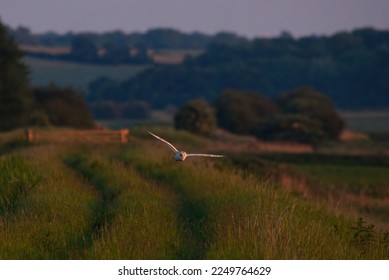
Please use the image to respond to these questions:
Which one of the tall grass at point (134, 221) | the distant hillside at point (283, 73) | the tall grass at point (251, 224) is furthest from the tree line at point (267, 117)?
the tall grass at point (251, 224)

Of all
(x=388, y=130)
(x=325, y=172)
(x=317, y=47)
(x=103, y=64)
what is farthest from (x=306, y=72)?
(x=325, y=172)

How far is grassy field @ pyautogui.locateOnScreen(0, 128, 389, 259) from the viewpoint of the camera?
13125 millimetres

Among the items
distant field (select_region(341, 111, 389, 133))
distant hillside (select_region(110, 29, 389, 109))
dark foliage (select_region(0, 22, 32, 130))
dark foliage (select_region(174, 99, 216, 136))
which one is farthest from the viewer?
distant hillside (select_region(110, 29, 389, 109))

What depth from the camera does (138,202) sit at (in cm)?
1720

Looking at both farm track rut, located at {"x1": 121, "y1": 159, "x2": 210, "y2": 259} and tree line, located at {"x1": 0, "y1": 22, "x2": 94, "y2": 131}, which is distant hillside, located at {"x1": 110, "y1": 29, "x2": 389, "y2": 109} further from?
farm track rut, located at {"x1": 121, "y1": 159, "x2": 210, "y2": 259}

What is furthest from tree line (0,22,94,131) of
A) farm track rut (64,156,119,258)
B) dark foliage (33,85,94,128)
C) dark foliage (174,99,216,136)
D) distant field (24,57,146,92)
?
distant field (24,57,146,92)

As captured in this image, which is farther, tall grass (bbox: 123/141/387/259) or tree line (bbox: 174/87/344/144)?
tree line (bbox: 174/87/344/144)

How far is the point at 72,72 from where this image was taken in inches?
6909

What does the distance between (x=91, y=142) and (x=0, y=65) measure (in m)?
35.0

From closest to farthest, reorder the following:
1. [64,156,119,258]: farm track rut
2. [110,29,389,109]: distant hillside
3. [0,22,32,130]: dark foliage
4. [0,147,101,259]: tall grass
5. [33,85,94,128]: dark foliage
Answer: [0,147,101,259]: tall grass, [64,156,119,258]: farm track rut, [0,22,32,130]: dark foliage, [33,85,94,128]: dark foliage, [110,29,389,109]: distant hillside

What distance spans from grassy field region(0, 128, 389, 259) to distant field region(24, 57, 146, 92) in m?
139

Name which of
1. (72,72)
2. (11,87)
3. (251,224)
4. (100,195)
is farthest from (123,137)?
(72,72)

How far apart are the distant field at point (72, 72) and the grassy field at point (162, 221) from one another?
13923 cm

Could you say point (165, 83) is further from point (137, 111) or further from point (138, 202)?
point (138, 202)
